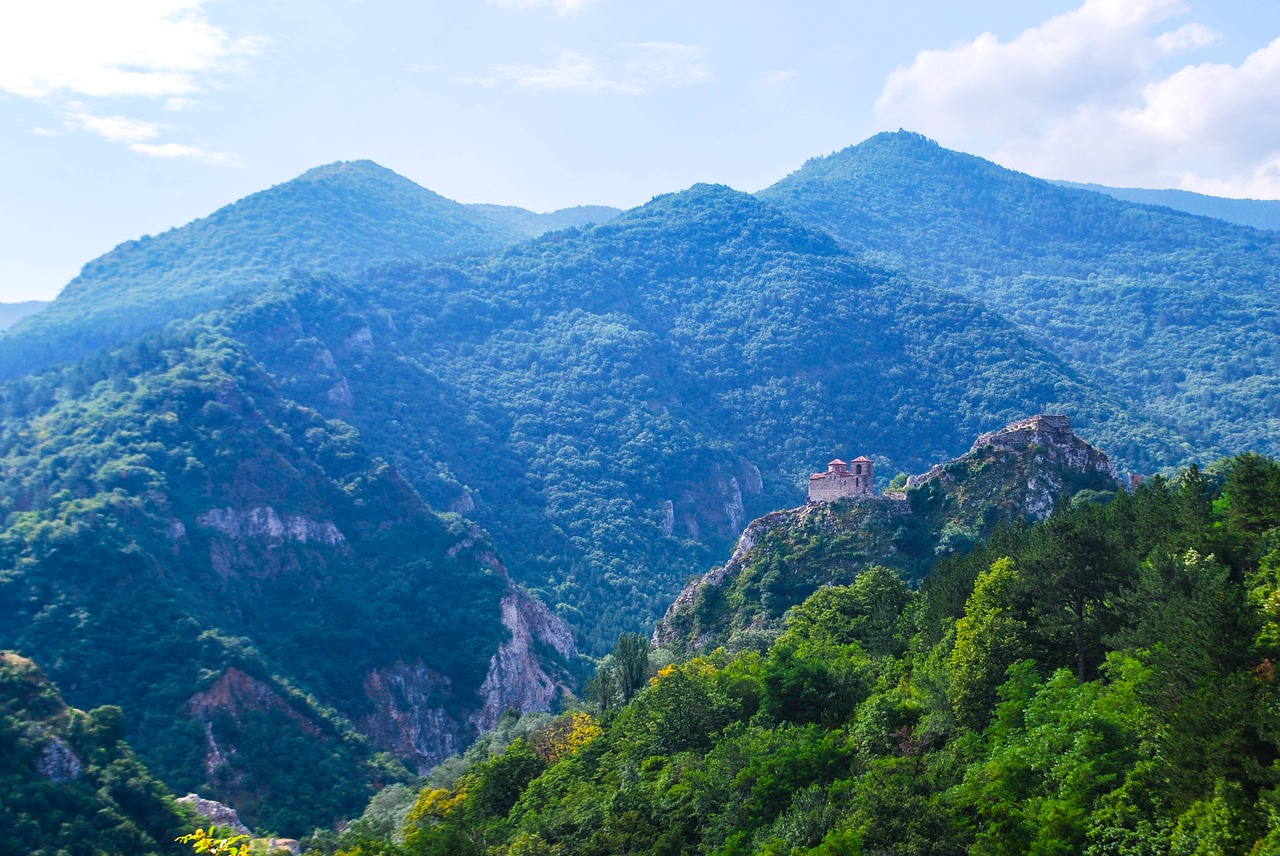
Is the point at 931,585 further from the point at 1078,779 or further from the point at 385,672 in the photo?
the point at 385,672

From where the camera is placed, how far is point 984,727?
3841 centimetres

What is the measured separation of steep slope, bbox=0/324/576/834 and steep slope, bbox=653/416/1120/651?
A: 3910 centimetres

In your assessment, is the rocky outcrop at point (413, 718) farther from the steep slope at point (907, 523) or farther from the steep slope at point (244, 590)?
the steep slope at point (907, 523)

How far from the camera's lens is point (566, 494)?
193 meters

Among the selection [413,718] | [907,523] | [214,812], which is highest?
[907,523]

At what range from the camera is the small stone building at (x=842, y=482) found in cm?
9369

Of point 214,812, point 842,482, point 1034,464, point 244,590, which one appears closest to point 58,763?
point 214,812

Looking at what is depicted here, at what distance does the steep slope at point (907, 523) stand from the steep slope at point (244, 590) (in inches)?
1539

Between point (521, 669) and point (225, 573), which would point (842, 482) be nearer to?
point (521, 669)

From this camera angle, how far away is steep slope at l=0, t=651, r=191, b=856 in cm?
6412

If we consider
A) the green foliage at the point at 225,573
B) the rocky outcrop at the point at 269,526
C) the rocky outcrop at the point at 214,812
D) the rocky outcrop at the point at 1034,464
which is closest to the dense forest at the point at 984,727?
the rocky outcrop at the point at 214,812

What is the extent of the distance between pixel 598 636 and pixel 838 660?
104 metres

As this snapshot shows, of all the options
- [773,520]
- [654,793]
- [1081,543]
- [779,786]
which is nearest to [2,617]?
[773,520]

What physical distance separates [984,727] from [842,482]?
56.8 meters
